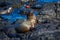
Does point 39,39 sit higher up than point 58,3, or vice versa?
point 58,3

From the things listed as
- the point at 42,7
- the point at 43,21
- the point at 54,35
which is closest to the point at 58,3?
the point at 42,7

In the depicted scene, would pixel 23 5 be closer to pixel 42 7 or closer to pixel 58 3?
pixel 42 7

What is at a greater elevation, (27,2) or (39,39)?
(27,2)

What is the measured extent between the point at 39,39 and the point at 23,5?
15.3 feet

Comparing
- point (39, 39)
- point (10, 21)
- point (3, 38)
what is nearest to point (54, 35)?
point (39, 39)

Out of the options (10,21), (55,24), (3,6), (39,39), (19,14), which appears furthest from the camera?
(3,6)

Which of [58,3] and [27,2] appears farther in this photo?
[27,2]

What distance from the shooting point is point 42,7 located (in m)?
10.6

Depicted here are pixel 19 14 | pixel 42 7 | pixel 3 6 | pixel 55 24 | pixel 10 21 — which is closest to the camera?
pixel 55 24

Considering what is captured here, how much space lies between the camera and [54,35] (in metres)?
6.98

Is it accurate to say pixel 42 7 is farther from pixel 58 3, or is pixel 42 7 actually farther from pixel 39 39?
pixel 39 39

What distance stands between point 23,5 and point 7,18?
7.23 ft

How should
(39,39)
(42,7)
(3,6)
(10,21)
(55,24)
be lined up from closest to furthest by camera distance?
(39,39) < (55,24) < (10,21) < (42,7) < (3,6)

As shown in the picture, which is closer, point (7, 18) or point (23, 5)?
point (7, 18)
